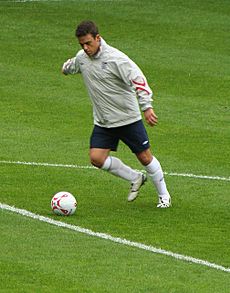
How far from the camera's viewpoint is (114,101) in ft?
41.7

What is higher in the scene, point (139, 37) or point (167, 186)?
point (167, 186)

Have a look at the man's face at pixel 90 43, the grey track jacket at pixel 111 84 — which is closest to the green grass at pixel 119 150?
the grey track jacket at pixel 111 84

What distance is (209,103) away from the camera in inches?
772

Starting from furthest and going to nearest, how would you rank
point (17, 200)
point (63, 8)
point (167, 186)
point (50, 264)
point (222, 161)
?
point (63, 8), point (222, 161), point (167, 186), point (17, 200), point (50, 264)

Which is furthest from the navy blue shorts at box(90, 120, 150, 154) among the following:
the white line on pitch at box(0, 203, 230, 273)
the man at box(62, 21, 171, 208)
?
the white line on pitch at box(0, 203, 230, 273)

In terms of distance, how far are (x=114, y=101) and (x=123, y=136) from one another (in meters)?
0.44

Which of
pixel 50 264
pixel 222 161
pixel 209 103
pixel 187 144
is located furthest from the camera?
pixel 209 103

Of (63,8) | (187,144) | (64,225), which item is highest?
(64,225)

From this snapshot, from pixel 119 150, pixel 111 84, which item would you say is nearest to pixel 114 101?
pixel 111 84

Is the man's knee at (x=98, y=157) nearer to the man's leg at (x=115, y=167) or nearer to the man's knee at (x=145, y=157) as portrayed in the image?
the man's leg at (x=115, y=167)

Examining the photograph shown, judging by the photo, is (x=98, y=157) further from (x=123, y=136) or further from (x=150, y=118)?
(x=150, y=118)

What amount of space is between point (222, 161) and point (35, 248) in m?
5.00

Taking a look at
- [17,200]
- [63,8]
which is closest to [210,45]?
[63,8]

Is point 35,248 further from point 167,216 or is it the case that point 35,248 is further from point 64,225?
point 167,216
